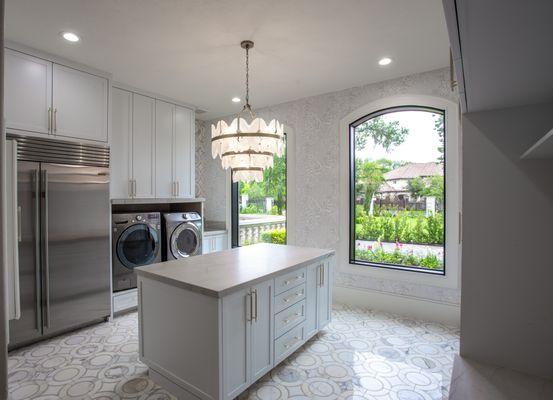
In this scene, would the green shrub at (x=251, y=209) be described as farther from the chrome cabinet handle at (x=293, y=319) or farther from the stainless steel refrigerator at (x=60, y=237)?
the chrome cabinet handle at (x=293, y=319)

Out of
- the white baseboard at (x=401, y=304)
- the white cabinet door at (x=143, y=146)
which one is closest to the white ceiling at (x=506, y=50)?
the white baseboard at (x=401, y=304)

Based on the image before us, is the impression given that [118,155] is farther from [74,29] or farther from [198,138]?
[198,138]

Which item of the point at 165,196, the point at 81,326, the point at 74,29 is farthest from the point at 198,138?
the point at 81,326

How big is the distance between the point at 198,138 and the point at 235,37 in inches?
114

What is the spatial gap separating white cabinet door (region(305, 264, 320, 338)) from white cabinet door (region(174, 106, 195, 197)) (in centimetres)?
231

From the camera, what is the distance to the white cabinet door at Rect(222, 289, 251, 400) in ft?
5.52

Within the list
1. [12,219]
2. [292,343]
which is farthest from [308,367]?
[12,219]

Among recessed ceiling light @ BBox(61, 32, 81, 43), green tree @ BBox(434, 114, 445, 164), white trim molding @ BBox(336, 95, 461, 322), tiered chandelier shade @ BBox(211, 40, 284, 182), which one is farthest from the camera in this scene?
green tree @ BBox(434, 114, 445, 164)

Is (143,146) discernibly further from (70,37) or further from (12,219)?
(12,219)

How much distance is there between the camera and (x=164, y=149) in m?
3.88

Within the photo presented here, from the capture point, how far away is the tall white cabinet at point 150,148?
3.42 m

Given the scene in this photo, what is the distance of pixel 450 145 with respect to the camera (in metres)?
3.01

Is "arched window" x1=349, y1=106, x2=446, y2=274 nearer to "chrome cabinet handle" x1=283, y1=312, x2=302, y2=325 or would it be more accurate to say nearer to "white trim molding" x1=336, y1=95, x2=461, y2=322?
"white trim molding" x1=336, y1=95, x2=461, y2=322

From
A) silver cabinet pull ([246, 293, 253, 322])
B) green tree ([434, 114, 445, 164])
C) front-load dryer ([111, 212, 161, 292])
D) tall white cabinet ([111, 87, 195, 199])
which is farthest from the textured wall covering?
silver cabinet pull ([246, 293, 253, 322])
